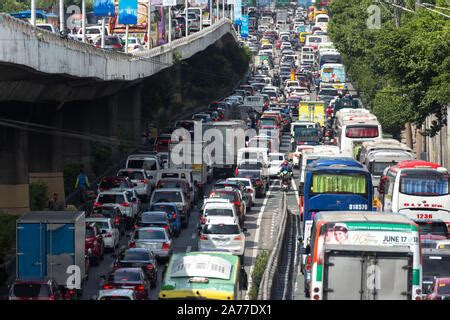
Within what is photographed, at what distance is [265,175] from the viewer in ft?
214

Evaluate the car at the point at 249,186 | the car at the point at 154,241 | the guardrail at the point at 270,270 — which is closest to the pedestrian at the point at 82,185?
the car at the point at 249,186

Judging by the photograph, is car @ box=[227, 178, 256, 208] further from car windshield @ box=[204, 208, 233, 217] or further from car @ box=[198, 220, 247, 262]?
car @ box=[198, 220, 247, 262]

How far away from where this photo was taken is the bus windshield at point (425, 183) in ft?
143

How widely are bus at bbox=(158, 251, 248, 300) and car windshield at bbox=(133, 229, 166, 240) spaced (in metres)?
12.1

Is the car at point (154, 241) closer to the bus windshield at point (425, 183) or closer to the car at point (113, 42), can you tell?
the bus windshield at point (425, 183)

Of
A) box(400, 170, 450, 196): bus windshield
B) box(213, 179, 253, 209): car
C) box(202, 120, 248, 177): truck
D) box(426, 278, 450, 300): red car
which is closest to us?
box(426, 278, 450, 300): red car

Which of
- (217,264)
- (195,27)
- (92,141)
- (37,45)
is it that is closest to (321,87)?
(195,27)

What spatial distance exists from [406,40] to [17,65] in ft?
72.3

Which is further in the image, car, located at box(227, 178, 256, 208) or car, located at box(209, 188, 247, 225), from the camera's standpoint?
car, located at box(227, 178, 256, 208)

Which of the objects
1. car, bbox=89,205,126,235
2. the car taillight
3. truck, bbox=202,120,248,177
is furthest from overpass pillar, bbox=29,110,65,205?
the car taillight

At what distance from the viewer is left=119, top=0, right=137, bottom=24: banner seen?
62.8 meters

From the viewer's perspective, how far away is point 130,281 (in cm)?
3438

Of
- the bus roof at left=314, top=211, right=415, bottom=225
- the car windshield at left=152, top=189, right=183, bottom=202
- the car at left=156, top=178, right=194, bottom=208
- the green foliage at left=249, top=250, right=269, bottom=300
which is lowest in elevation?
the green foliage at left=249, top=250, right=269, bottom=300

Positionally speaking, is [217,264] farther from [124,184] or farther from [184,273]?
[124,184]
